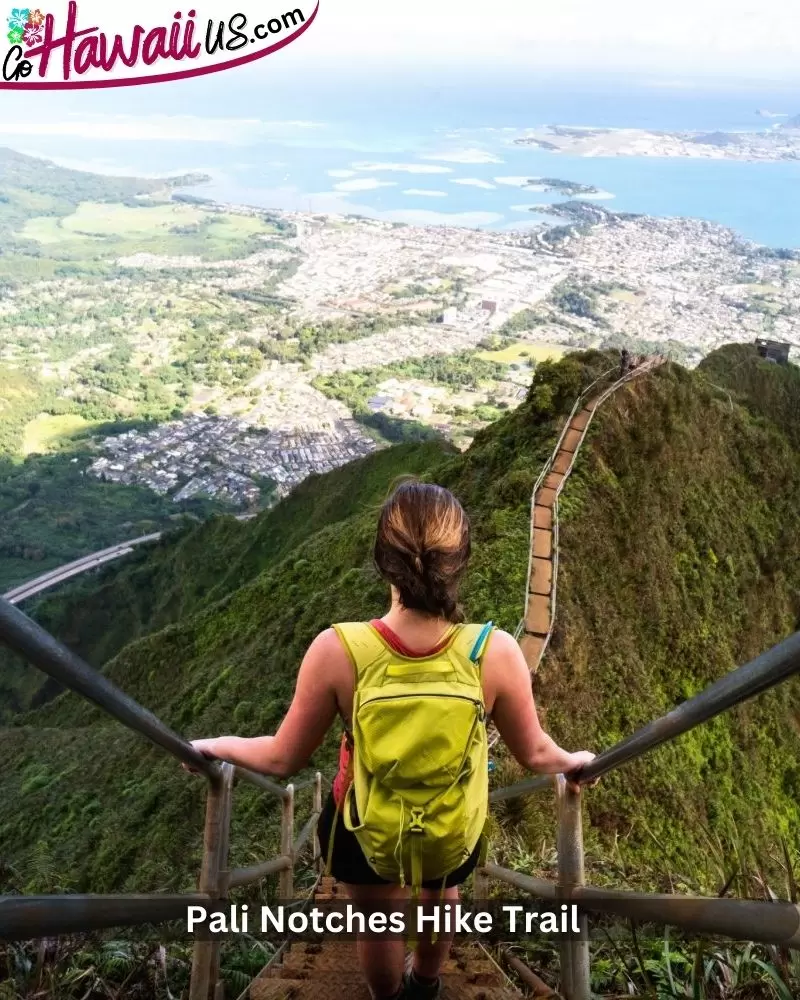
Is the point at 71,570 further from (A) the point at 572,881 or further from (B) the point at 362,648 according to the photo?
(B) the point at 362,648

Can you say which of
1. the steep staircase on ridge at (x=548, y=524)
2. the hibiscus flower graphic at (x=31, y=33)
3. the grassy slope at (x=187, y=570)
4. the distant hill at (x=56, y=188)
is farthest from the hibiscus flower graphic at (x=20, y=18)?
the distant hill at (x=56, y=188)

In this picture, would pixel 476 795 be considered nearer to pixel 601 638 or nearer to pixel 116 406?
pixel 601 638

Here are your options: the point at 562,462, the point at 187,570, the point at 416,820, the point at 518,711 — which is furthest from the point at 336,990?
the point at 187,570

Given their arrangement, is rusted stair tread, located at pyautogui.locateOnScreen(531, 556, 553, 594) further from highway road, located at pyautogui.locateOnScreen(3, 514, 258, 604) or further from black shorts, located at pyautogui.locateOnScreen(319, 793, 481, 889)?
highway road, located at pyautogui.locateOnScreen(3, 514, 258, 604)

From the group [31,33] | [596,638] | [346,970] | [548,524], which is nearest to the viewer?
[346,970]

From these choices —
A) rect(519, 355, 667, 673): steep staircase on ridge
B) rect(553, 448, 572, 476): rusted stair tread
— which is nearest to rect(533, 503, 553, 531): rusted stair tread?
rect(519, 355, 667, 673): steep staircase on ridge

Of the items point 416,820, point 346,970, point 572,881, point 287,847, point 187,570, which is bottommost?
point 187,570

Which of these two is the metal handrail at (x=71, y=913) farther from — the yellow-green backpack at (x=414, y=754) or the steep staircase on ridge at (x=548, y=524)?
the steep staircase on ridge at (x=548, y=524)
